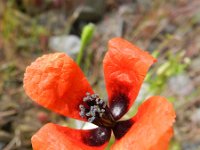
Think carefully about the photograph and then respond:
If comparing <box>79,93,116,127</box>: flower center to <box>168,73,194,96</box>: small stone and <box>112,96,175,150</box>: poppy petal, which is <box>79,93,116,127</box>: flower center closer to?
<box>112,96,175,150</box>: poppy petal

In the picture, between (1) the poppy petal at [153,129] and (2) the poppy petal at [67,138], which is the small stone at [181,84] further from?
(1) the poppy petal at [153,129]

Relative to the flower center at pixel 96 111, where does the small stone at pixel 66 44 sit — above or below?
below

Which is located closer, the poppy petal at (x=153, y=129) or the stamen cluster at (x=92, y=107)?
the poppy petal at (x=153, y=129)

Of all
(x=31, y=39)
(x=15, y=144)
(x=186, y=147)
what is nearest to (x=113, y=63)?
(x=15, y=144)

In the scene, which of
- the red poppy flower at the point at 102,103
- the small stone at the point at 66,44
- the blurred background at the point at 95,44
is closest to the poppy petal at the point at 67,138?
the red poppy flower at the point at 102,103

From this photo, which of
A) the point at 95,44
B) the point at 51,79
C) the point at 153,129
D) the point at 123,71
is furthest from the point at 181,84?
the point at 153,129

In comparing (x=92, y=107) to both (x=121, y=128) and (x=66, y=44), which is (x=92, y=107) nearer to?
(x=121, y=128)

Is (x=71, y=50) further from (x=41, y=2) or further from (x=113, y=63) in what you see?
(x=113, y=63)
